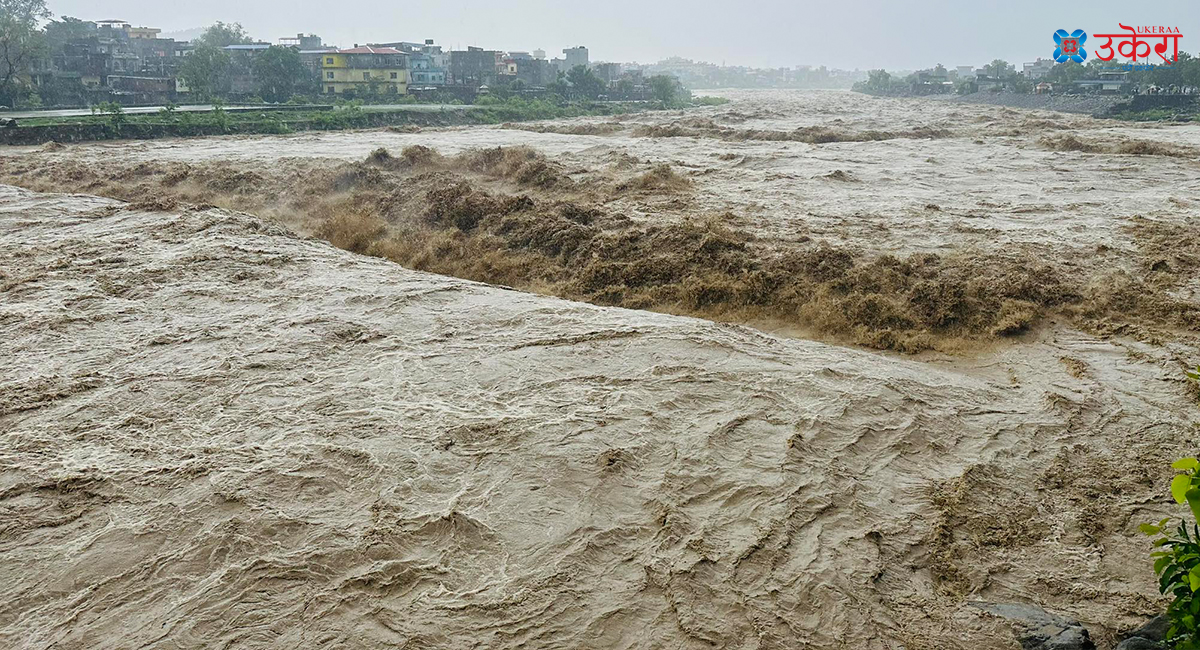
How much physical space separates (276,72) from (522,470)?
40455mm

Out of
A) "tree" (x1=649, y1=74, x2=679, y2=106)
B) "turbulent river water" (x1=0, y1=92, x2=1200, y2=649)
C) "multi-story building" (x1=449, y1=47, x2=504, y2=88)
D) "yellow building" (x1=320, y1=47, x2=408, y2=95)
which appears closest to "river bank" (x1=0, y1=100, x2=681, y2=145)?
"yellow building" (x1=320, y1=47, x2=408, y2=95)

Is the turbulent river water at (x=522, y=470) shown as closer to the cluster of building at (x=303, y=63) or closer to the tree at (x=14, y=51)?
the tree at (x=14, y=51)

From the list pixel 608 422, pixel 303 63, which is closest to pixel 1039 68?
pixel 303 63

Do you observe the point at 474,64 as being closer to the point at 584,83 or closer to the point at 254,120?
the point at 584,83

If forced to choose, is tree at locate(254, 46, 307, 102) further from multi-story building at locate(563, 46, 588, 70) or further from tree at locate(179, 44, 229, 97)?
multi-story building at locate(563, 46, 588, 70)

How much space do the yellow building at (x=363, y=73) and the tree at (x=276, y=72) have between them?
2.72m

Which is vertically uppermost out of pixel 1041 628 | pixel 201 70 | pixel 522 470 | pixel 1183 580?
pixel 201 70

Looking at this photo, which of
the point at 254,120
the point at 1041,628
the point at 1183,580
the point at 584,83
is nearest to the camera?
the point at 1183,580

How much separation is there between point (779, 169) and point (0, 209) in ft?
42.0

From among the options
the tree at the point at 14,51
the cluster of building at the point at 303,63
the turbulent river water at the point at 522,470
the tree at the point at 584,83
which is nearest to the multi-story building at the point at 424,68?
Answer: the cluster of building at the point at 303,63

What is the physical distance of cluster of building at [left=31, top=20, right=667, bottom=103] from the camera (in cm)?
3856

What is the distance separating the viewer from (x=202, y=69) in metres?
38.3

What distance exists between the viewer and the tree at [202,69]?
38.3 metres

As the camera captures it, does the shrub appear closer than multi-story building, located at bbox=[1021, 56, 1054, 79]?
Yes
